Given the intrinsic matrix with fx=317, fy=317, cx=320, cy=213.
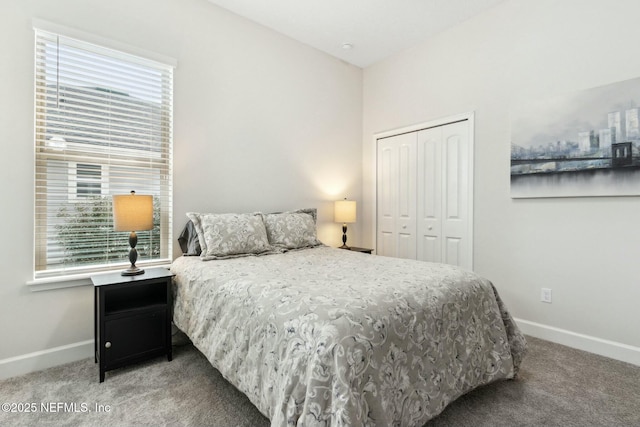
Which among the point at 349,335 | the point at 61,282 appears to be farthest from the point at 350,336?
the point at 61,282

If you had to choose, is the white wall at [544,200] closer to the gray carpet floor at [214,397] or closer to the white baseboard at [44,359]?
the gray carpet floor at [214,397]

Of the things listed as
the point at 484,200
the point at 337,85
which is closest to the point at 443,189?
the point at 484,200

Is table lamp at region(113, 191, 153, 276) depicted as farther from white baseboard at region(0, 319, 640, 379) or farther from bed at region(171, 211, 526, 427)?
white baseboard at region(0, 319, 640, 379)

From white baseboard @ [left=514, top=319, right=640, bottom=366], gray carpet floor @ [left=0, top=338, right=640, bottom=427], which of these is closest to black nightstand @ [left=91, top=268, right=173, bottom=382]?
gray carpet floor @ [left=0, top=338, right=640, bottom=427]

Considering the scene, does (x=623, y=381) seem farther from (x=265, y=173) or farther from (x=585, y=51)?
(x=265, y=173)

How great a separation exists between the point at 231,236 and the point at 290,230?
62 centimetres

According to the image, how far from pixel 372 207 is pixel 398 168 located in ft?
2.05

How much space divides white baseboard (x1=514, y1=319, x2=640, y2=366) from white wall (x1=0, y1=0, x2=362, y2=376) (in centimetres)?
217

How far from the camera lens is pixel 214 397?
5.94 ft

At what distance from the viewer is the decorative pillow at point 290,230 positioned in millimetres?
2910

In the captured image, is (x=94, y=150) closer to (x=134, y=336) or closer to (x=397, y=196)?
(x=134, y=336)

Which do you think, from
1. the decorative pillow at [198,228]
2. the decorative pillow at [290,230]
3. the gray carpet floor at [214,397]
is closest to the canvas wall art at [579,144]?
the gray carpet floor at [214,397]

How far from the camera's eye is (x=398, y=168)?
12.7 ft

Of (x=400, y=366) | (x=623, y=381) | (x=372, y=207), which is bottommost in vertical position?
(x=623, y=381)
